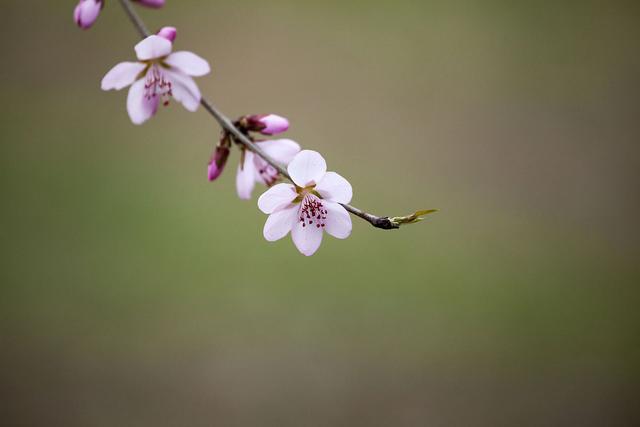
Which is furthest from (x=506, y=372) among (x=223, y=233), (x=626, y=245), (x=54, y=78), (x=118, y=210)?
(x=54, y=78)

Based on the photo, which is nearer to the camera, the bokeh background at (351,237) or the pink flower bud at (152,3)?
the pink flower bud at (152,3)

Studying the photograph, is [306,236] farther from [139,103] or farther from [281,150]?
[139,103]

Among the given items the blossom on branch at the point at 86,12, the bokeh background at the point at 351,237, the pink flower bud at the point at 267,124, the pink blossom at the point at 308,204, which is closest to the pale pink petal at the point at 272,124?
the pink flower bud at the point at 267,124

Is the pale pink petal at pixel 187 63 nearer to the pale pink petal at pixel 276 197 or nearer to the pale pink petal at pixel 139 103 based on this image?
the pale pink petal at pixel 139 103

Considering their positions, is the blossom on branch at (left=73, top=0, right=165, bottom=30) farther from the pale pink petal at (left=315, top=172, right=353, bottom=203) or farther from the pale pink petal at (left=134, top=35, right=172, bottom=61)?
the pale pink petal at (left=315, top=172, right=353, bottom=203)

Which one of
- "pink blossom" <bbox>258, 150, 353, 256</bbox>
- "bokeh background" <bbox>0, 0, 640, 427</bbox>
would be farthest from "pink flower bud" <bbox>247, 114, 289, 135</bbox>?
"bokeh background" <bbox>0, 0, 640, 427</bbox>

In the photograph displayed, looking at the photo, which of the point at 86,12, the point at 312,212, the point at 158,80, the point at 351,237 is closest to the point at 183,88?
the point at 158,80
